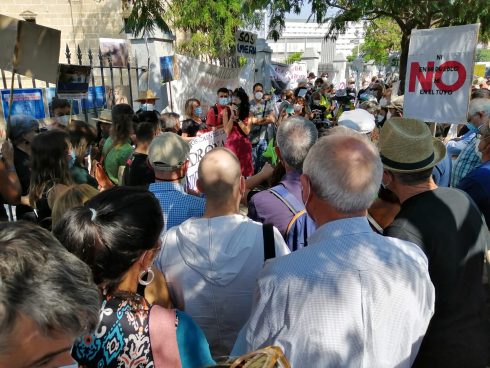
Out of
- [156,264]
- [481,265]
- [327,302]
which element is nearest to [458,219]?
[481,265]

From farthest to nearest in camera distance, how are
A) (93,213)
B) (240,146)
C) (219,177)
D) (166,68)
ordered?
(166,68) < (240,146) < (219,177) < (93,213)

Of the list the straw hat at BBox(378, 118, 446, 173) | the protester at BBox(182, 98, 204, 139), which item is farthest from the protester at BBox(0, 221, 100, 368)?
the protester at BBox(182, 98, 204, 139)

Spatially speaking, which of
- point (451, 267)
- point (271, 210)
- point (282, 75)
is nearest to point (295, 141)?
point (271, 210)

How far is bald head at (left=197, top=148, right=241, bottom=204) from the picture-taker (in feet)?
7.55

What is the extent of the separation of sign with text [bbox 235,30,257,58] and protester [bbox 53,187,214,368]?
9217mm

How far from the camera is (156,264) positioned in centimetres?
217

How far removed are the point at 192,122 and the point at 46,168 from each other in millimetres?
3941

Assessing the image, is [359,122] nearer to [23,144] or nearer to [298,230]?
[298,230]

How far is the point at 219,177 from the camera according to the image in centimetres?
232

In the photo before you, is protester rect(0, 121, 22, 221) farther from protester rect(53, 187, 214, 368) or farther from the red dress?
the red dress

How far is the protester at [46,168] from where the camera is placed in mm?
3158

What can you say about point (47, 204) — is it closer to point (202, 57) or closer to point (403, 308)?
point (403, 308)

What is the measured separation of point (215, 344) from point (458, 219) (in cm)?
127

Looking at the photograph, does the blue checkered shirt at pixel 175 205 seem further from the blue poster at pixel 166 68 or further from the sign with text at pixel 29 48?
the blue poster at pixel 166 68
